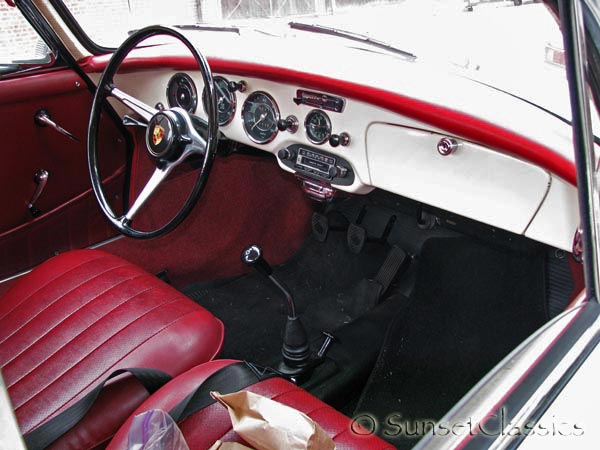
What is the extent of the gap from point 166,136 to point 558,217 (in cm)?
104

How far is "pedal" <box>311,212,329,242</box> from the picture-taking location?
2.55 m

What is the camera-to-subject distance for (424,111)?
1.32m

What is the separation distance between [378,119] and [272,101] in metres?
0.43

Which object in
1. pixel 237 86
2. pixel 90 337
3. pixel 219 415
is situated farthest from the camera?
pixel 237 86

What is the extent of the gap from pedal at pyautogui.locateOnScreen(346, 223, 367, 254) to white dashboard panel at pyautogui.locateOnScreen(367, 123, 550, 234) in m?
0.79

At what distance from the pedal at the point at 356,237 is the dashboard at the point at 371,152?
1.65ft

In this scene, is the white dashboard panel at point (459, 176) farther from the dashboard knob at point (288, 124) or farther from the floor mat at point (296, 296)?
the floor mat at point (296, 296)

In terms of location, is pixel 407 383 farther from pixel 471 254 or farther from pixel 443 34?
pixel 443 34

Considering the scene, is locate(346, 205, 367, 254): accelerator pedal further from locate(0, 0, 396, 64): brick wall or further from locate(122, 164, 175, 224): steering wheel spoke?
locate(122, 164, 175, 224): steering wheel spoke

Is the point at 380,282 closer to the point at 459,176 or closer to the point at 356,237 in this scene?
the point at 356,237

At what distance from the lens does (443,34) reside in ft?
5.33

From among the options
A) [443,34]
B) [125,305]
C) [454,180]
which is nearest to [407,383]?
[454,180]

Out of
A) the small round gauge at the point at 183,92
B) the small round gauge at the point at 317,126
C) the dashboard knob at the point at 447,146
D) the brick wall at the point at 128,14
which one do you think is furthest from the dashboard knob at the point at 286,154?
the dashboard knob at the point at 447,146

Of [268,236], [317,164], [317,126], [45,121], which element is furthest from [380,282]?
[45,121]
